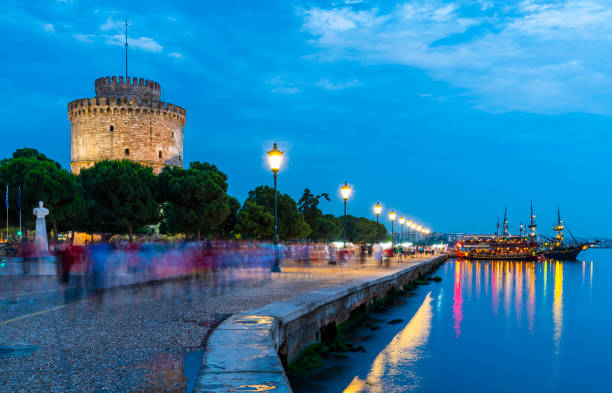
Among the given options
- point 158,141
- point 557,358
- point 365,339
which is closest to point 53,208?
point 158,141

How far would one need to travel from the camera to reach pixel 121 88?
70188 millimetres

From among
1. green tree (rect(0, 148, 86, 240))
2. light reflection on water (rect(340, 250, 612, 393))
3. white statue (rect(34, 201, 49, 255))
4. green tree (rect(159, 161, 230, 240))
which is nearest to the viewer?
light reflection on water (rect(340, 250, 612, 393))

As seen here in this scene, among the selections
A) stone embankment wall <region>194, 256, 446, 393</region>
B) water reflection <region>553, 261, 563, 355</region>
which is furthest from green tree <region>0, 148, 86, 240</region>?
water reflection <region>553, 261, 563, 355</region>

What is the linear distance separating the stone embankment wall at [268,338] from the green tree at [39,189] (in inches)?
1345

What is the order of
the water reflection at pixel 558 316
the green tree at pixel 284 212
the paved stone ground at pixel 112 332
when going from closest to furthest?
the paved stone ground at pixel 112 332
the water reflection at pixel 558 316
the green tree at pixel 284 212

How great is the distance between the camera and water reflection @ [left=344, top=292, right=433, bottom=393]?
1108 centimetres

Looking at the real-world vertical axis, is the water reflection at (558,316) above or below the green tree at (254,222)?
below

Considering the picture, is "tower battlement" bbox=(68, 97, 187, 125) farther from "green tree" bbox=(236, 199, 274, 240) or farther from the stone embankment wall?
the stone embankment wall

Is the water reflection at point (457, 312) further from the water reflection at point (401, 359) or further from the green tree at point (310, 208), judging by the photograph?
the green tree at point (310, 208)

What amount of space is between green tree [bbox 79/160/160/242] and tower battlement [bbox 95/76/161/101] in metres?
19.9

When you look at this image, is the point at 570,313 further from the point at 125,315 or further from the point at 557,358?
the point at 125,315

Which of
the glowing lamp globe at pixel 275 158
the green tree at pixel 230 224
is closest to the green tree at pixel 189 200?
the green tree at pixel 230 224

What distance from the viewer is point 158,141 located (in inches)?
2763

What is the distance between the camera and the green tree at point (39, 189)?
140 feet
